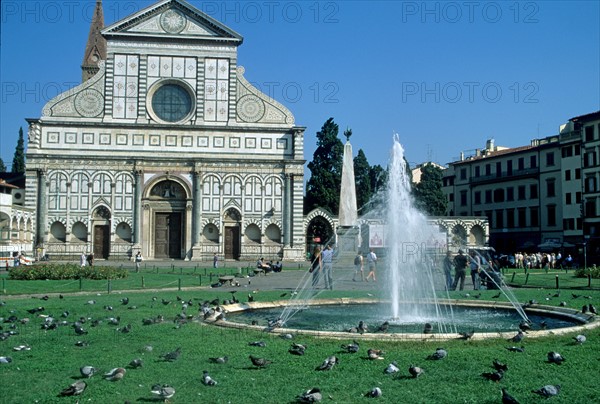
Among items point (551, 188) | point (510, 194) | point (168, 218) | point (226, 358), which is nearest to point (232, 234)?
point (168, 218)

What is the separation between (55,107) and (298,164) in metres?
19.8

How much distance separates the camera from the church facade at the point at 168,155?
4909cm

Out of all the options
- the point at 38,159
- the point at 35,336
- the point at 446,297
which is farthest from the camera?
the point at 38,159

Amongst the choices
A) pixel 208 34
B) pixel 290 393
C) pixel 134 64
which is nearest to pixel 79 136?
pixel 134 64

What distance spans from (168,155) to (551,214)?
37201 millimetres

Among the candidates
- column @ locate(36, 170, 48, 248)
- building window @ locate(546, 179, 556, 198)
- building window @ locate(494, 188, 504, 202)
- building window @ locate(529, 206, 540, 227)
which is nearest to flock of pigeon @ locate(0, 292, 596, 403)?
column @ locate(36, 170, 48, 248)

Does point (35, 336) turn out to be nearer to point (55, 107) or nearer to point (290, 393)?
point (290, 393)

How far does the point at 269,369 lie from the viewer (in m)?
8.89

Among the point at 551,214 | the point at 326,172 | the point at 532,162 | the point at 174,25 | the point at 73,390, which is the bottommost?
the point at 73,390

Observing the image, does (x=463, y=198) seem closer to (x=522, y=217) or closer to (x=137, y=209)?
(x=522, y=217)

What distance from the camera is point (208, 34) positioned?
168 ft

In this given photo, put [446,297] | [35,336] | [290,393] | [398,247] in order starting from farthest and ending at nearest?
[446,297], [398,247], [35,336], [290,393]

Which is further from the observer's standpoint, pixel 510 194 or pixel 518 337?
pixel 510 194

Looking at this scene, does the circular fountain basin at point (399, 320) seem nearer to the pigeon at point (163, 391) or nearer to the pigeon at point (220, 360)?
the pigeon at point (220, 360)
